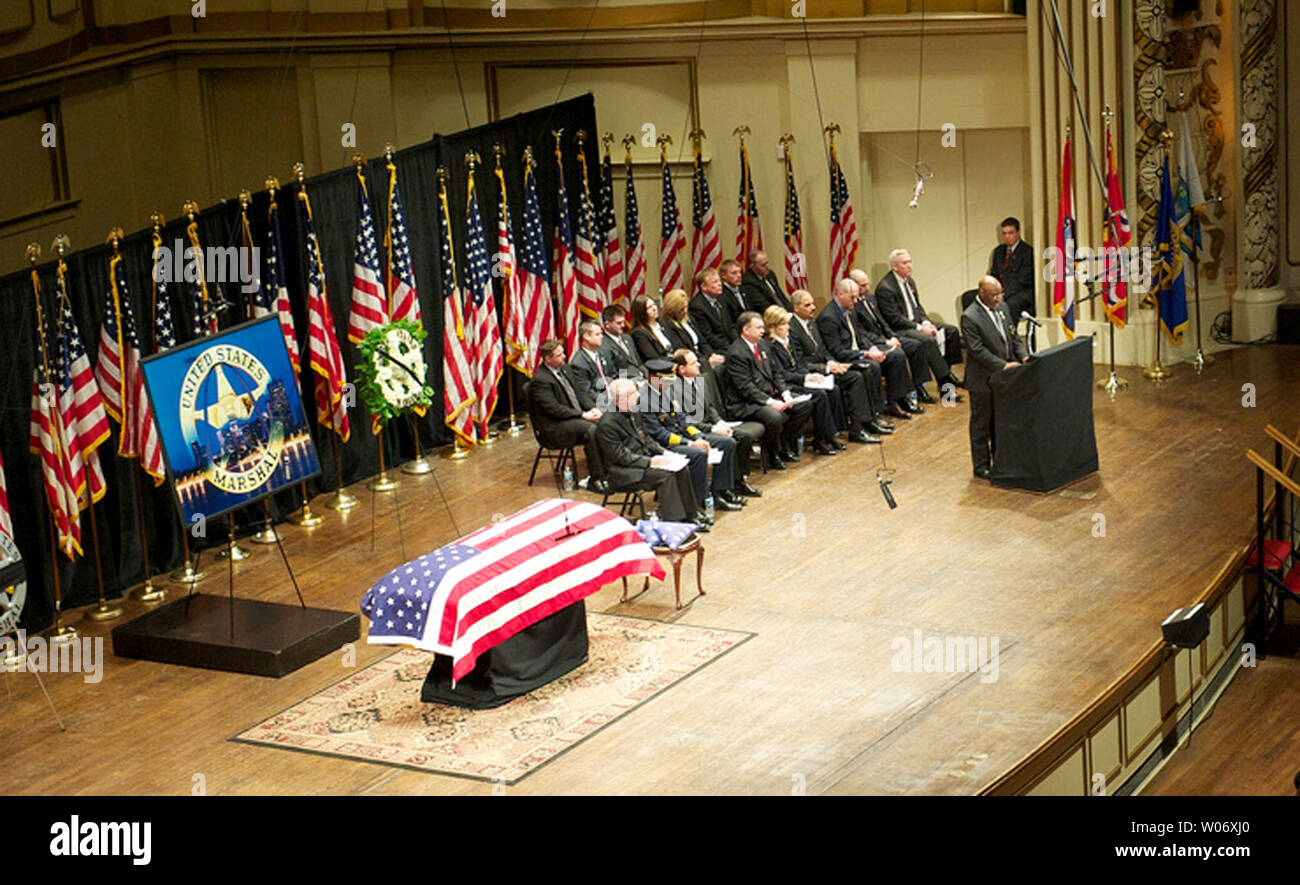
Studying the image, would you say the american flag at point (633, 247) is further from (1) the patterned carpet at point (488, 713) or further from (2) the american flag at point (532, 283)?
(1) the patterned carpet at point (488, 713)

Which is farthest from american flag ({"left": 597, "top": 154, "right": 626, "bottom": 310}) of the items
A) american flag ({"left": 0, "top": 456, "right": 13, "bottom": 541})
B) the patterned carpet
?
american flag ({"left": 0, "top": 456, "right": 13, "bottom": 541})

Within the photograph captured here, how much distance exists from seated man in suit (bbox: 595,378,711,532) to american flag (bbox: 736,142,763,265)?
4.87m

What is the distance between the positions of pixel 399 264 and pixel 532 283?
67.4 inches

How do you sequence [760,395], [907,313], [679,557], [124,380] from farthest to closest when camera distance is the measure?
[907,313] < [760,395] < [124,380] < [679,557]

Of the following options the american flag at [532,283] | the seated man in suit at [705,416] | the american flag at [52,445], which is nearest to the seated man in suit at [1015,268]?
the seated man in suit at [705,416]

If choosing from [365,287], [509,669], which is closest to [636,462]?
[365,287]

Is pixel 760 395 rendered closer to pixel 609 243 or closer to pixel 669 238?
pixel 609 243

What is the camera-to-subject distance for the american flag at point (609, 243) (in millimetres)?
15391

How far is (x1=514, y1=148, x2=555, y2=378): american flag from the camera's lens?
46.6 feet

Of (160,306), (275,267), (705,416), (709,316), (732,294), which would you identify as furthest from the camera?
(732,294)

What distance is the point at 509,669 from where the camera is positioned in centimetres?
888

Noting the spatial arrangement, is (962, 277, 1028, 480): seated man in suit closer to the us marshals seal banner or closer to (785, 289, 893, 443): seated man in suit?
(785, 289, 893, 443): seated man in suit

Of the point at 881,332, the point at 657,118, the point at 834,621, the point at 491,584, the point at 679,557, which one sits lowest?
the point at 834,621

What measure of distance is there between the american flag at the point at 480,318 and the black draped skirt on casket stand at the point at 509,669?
4.87 meters
